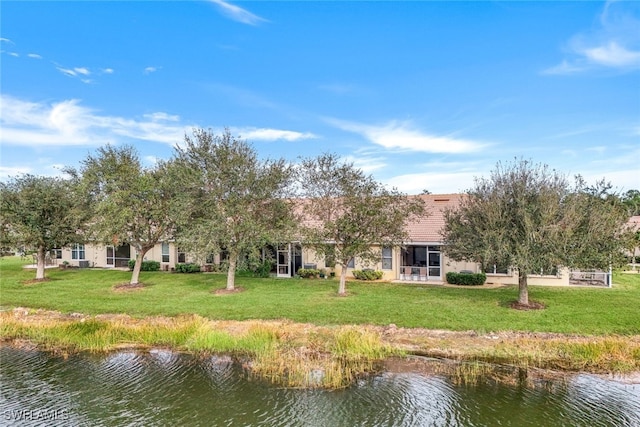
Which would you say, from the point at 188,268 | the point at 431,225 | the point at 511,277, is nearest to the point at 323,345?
the point at 431,225

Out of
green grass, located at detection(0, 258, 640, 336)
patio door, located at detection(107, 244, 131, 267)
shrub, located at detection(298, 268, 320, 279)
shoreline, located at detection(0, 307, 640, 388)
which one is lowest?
shoreline, located at detection(0, 307, 640, 388)

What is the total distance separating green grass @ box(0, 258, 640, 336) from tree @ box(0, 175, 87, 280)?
9.39ft

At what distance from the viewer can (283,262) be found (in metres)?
27.0

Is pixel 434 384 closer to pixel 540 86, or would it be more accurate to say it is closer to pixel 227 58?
pixel 540 86

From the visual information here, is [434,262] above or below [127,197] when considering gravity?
below

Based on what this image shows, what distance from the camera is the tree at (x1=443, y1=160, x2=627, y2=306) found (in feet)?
46.6

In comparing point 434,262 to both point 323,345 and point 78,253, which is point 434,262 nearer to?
point 323,345

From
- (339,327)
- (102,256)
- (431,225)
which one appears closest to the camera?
(339,327)

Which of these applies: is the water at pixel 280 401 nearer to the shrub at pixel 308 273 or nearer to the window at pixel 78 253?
the shrub at pixel 308 273

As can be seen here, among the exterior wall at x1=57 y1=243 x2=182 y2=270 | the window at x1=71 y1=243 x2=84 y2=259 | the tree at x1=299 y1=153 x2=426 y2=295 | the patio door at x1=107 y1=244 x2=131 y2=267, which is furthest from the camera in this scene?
the window at x1=71 y1=243 x2=84 y2=259

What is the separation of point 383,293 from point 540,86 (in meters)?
12.7

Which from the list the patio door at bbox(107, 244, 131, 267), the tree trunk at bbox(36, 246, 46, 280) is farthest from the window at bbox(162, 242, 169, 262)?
the tree trunk at bbox(36, 246, 46, 280)

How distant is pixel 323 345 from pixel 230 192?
10728 mm

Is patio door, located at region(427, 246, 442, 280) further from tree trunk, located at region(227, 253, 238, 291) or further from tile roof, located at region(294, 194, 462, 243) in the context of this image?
tree trunk, located at region(227, 253, 238, 291)
